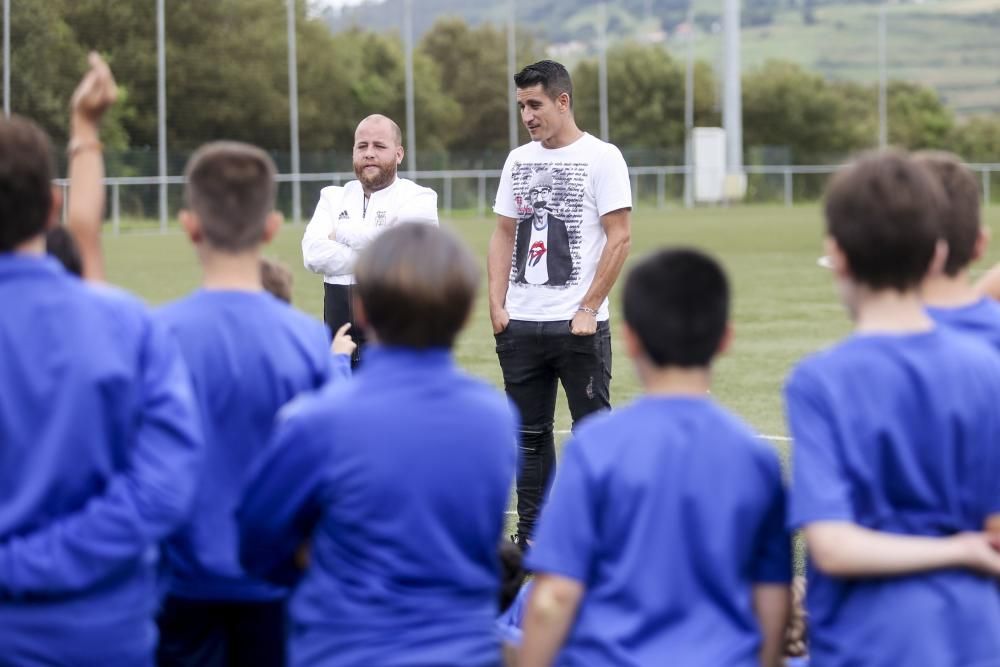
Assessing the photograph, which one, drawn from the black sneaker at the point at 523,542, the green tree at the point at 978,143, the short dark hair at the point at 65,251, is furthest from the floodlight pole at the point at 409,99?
the short dark hair at the point at 65,251

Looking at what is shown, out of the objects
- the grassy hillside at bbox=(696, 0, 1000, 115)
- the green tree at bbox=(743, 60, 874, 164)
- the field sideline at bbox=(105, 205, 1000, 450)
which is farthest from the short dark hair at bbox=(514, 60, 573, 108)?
the grassy hillside at bbox=(696, 0, 1000, 115)

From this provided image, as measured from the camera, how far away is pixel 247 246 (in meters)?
3.28

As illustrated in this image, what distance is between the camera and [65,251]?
11.4 ft

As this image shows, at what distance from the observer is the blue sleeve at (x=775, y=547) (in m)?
2.98

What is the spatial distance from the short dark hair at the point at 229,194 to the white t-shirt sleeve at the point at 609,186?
3515 mm

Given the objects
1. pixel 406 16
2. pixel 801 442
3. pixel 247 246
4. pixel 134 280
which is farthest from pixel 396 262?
pixel 406 16

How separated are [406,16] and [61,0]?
14464 millimetres

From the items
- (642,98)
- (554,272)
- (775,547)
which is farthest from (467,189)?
(775,547)

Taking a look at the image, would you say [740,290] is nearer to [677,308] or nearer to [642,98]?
[677,308]

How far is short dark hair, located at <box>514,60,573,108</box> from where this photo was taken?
666 centimetres

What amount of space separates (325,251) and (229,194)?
3.77m

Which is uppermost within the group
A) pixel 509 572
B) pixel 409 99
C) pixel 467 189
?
pixel 409 99

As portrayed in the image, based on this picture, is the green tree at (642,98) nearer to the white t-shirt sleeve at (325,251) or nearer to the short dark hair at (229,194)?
the white t-shirt sleeve at (325,251)

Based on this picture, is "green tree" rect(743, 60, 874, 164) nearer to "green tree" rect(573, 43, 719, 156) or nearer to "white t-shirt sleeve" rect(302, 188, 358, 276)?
"green tree" rect(573, 43, 719, 156)
